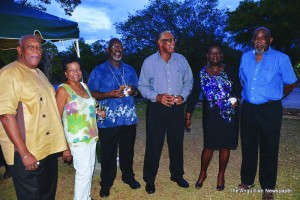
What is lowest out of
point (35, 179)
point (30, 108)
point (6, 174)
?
point (6, 174)

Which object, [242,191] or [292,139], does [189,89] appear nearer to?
[242,191]

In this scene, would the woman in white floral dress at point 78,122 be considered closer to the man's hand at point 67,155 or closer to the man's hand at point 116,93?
the man's hand at point 67,155

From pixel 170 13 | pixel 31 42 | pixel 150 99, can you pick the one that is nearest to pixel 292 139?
pixel 150 99

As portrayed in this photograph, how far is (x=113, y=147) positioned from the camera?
12.7 feet

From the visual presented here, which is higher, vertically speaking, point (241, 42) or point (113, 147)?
point (241, 42)

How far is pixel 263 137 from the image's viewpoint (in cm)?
369

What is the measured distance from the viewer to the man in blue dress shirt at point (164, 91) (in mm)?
3824

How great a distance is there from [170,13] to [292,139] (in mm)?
28604

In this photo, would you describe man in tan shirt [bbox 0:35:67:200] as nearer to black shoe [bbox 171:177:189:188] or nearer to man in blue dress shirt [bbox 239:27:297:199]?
black shoe [bbox 171:177:189:188]

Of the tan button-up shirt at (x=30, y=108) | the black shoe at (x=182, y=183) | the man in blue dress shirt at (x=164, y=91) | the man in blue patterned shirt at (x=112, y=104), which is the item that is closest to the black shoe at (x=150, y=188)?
the man in blue dress shirt at (x=164, y=91)

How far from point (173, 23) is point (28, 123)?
32.5 metres


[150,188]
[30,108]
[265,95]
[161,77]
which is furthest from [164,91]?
[30,108]

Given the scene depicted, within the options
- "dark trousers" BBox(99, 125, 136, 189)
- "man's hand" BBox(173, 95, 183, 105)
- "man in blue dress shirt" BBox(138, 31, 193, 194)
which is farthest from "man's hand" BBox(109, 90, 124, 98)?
"man's hand" BBox(173, 95, 183, 105)

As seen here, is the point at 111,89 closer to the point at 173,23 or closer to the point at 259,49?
the point at 259,49
